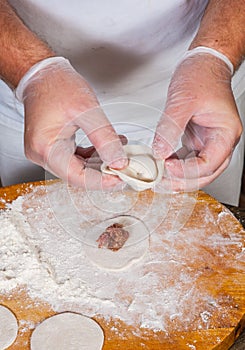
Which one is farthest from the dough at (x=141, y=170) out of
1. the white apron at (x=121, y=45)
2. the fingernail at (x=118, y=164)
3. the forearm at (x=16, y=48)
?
the forearm at (x=16, y=48)

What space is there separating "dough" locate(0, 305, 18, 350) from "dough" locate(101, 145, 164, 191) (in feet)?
1.06

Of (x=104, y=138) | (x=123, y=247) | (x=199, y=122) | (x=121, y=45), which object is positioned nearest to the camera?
(x=104, y=138)

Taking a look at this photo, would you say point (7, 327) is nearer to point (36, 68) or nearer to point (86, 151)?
point (86, 151)

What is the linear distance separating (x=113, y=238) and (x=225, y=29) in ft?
1.65

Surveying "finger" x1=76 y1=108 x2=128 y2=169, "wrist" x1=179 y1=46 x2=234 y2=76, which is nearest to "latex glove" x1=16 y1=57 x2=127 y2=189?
"finger" x1=76 y1=108 x2=128 y2=169

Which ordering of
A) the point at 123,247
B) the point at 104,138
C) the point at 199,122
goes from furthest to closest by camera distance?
the point at 123,247
the point at 199,122
the point at 104,138

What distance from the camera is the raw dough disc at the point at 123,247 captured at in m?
1.38

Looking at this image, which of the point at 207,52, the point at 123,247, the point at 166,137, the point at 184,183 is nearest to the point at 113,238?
the point at 123,247

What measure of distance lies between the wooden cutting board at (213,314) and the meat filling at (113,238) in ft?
0.33

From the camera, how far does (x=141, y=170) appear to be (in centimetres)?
124

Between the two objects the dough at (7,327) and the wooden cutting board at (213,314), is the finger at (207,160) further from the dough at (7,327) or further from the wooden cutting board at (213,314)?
the dough at (7,327)

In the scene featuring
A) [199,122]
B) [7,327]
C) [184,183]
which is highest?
[199,122]

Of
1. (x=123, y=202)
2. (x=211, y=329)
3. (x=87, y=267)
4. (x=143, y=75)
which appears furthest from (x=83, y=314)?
(x=143, y=75)

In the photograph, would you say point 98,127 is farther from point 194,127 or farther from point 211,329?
point 211,329
